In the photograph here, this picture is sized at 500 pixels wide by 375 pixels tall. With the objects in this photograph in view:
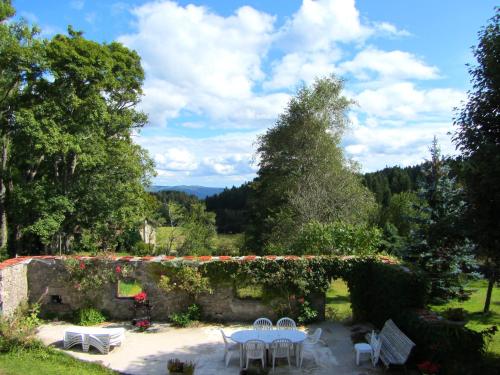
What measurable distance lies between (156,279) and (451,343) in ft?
28.4

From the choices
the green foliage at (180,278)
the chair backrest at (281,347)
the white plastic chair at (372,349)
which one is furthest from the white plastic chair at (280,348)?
the green foliage at (180,278)

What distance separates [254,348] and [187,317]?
3846 millimetres

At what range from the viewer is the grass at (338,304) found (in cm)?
1380

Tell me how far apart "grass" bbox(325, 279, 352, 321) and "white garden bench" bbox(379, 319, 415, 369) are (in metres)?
3.63

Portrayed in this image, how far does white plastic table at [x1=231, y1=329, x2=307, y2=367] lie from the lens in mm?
9758

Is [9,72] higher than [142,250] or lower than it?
higher

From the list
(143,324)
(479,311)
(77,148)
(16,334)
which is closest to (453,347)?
(479,311)

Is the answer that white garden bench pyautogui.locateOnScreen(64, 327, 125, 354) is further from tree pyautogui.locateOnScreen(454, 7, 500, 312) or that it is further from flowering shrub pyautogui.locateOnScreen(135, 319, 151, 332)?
tree pyautogui.locateOnScreen(454, 7, 500, 312)

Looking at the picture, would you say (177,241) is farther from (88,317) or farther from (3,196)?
(88,317)

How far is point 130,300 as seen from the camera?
1362 cm

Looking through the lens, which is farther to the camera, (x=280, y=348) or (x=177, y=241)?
(x=177, y=241)

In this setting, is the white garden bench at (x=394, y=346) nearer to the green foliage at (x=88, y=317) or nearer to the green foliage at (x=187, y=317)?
the green foliage at (x=187, y=317)

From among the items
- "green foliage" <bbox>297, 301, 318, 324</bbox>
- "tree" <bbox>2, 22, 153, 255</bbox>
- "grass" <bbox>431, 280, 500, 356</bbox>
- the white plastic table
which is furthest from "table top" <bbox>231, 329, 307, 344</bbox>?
"tree" <bbox>2, 22, 153, 255</bbox>

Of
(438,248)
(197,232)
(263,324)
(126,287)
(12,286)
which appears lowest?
(263,324)
